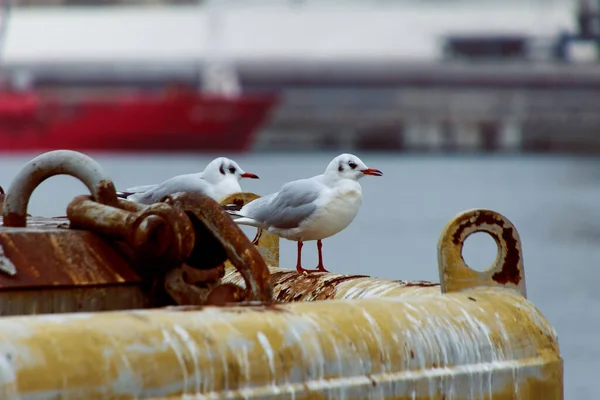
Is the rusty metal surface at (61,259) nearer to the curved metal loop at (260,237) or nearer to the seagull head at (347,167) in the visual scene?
the seagull head at (347,167)

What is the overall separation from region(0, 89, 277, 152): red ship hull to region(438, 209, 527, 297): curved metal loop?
44.1 meters

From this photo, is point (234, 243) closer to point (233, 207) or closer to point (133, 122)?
point (233, 207)

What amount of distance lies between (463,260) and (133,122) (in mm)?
45761

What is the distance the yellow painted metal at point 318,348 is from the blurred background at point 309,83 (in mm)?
39902

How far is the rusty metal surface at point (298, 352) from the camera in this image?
7.23 ft

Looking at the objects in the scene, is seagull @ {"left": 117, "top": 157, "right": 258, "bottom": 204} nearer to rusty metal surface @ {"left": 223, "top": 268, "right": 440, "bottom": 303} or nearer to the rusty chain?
rusty metal surface @ {"left": 223, "top": 268, "right": 440, "bottom": 303}

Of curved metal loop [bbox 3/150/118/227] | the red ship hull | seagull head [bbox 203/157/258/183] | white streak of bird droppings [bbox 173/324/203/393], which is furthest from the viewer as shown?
the red ship hull

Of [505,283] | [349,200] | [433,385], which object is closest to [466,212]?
[505,283]

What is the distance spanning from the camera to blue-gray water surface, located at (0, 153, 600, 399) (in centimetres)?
1069

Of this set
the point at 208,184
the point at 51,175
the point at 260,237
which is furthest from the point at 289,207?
the point at 51,175

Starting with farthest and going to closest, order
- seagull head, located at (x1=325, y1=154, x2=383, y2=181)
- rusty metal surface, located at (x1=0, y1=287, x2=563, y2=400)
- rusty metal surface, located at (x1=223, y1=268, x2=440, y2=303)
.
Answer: seagull head, located at (x1=325, y1=154, x2=383, y2=181) → rusty metal surface, located at (x1=223, y1=268, x2=440, y2=303) → rusty metal surface, located at (x1=0, y1=287, x2=563, y2=400)

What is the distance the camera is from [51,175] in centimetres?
298

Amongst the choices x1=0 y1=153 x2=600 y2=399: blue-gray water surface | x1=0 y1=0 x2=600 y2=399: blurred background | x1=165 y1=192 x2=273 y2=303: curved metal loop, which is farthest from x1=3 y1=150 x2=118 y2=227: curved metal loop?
x1=0 y1=0 x2=600 y2=399: blurred background

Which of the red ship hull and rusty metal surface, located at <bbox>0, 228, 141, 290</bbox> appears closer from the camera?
rusty metal surface, located at <bbox>0, 228, 141, 290</bbox>
